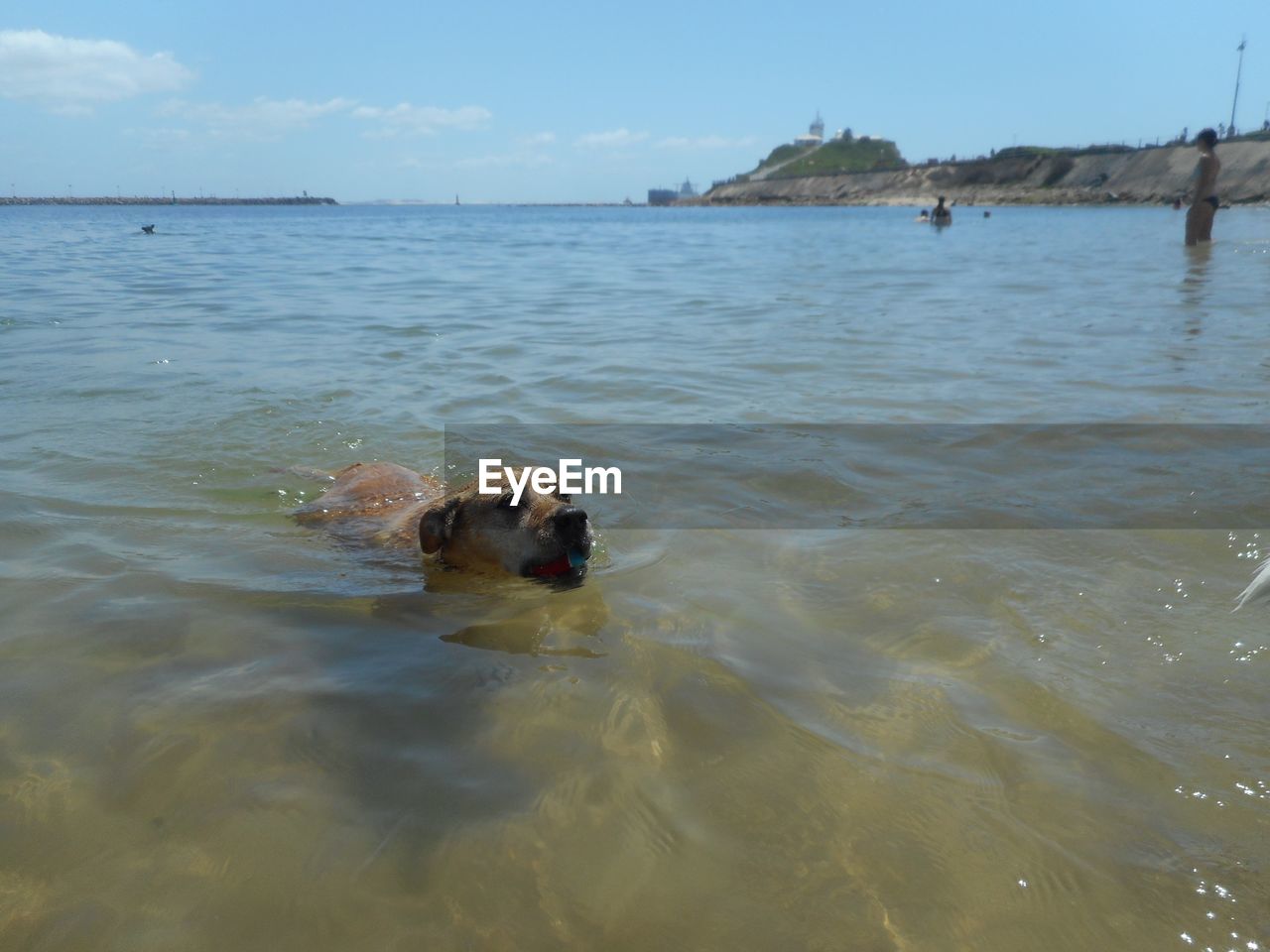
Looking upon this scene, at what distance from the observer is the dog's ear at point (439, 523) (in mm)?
4500

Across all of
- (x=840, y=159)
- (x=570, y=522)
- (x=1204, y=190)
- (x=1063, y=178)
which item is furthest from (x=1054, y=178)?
(x=570, y=522)

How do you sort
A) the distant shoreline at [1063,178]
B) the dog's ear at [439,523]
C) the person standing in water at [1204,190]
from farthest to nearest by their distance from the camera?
the distant shoreline at [1063,178] → the person standing in water at [1204,190] → the dog's ear at [439,523]

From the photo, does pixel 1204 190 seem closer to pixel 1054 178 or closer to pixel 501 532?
pixel 501 532

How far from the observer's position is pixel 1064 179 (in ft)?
338

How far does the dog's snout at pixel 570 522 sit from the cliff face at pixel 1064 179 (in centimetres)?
7926

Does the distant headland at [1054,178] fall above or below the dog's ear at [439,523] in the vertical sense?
above

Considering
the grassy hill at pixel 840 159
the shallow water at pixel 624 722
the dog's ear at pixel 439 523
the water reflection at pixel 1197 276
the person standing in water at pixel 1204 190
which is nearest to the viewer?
the shallow water at pixel 624 722

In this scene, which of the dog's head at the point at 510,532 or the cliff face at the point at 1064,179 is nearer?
the dog's head at the point at 510,532

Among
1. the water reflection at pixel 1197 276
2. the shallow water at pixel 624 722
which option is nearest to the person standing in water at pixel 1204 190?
the water reflection at pixel 1197 276

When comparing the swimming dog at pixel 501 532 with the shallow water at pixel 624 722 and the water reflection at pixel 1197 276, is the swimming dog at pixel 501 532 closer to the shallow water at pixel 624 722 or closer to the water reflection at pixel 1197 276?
the shallow water at pixel 624 722

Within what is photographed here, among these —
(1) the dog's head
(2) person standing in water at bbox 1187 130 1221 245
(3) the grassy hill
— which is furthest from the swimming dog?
(3) the grassy hill

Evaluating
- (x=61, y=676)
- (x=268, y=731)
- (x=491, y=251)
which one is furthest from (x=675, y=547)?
(x=491, y=251)

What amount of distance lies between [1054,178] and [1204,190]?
318ft

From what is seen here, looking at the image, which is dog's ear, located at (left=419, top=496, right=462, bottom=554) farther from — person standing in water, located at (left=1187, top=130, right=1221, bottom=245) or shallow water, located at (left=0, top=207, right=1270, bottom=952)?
person standing in water, located at (left=1187, top=130, right=1221, bottom=245)
